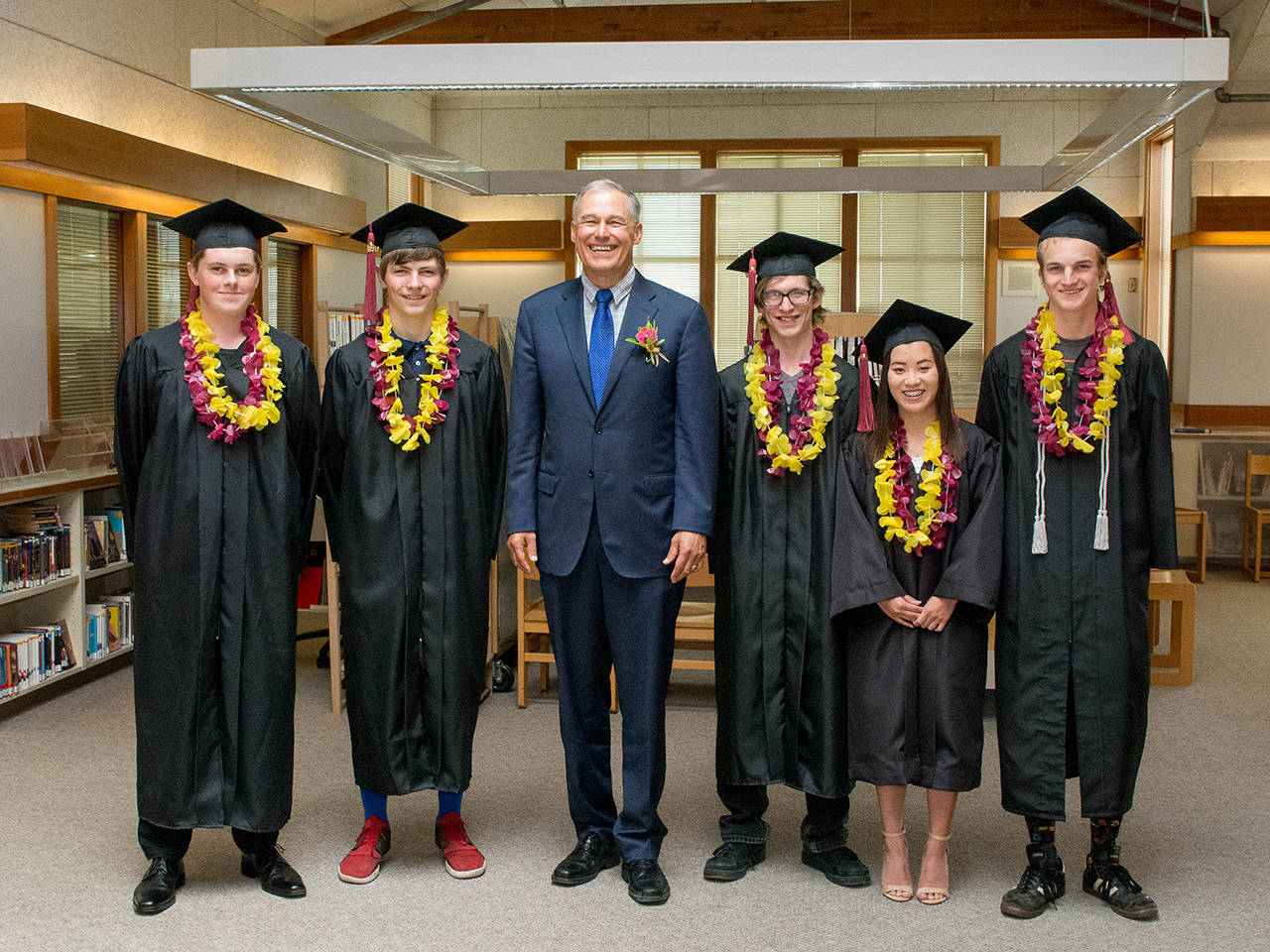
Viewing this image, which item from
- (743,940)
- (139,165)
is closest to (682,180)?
(139,165)

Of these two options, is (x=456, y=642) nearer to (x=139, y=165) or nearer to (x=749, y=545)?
(x=749, y=545)

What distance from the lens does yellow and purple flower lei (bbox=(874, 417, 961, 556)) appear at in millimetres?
3230

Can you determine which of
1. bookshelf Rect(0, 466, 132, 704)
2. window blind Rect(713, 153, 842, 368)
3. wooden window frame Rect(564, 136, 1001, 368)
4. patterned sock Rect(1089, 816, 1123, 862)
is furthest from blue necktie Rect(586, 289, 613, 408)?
window blind Rect(713, 153, 842, 368)

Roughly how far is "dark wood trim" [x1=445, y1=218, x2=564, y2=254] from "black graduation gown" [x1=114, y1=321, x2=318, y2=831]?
7.99m

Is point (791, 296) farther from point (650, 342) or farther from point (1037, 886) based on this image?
point (1037, 886)

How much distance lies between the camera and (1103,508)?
3207 mm

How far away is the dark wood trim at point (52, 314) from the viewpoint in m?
6.26

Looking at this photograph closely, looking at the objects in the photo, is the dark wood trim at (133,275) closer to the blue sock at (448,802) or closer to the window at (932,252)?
the blue sock at (448,802)

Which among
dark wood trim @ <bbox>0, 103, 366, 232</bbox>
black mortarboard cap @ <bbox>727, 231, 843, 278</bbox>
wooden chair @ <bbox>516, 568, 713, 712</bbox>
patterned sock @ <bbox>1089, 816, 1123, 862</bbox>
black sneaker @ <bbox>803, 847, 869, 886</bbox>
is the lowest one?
black sneaker @ <bbox>803, 847, 869, 886</bbox>

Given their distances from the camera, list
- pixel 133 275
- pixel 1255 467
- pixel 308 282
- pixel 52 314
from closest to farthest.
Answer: pixel 52 314
pixel 133 275
pixel 308 282
pixel 1255 467

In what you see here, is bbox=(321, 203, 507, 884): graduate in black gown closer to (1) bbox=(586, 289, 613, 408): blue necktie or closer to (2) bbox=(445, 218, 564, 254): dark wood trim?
(1) bbox=(586, 289, 613, 408): blue necktie

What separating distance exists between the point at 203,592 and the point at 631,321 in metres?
1.34

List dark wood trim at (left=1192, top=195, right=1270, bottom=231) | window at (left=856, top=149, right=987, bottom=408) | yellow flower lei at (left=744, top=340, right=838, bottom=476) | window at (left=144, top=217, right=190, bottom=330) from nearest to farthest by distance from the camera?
yellow flower lei at (left=744, top=340, right=838, bottom=476), window at (left=144, top=217, right=190, bottom=330), dark wood trim at (left=1192, top=195, right=1270, bottom=231), window at (left=856, top=149, right=987, bottom=408)

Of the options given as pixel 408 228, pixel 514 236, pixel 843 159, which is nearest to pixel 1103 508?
pixel 408 228
